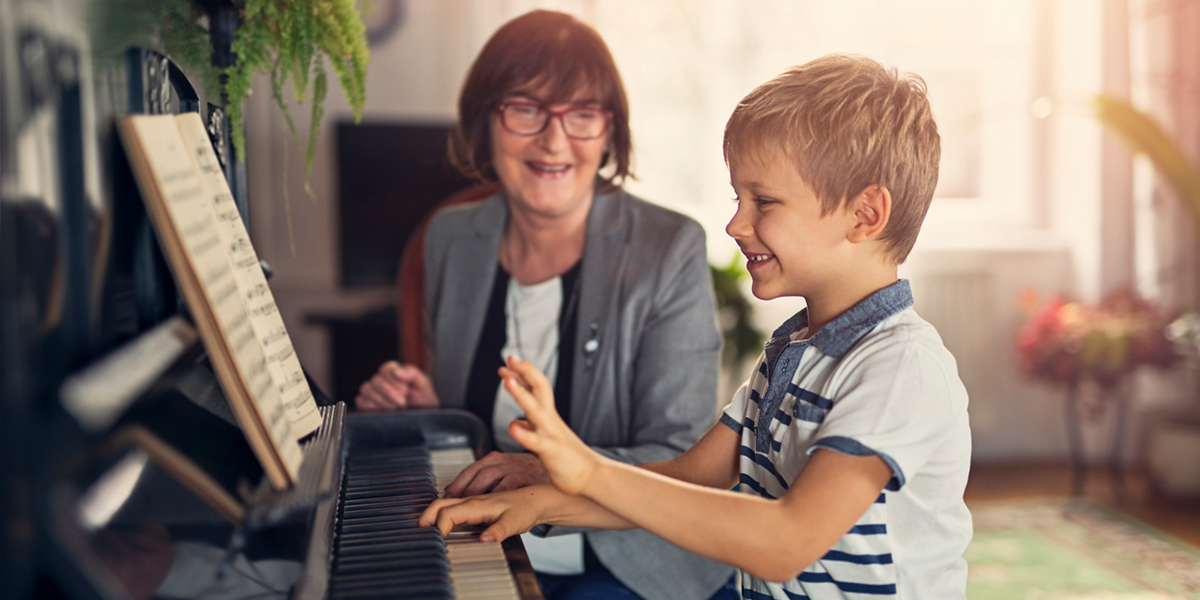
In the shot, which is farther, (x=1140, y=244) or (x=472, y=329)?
(x=1140, y=244)

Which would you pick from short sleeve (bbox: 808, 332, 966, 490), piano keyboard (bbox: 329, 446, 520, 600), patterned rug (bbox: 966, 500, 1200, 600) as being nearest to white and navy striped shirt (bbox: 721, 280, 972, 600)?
short sleeve (bbox: 808, 332, 966, 490)

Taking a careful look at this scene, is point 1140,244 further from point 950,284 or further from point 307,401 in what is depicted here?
point 307,401

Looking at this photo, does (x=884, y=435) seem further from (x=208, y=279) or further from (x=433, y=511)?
(x=208, y=279)

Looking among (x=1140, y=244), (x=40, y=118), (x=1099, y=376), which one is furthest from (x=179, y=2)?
(x=1140, y=244)

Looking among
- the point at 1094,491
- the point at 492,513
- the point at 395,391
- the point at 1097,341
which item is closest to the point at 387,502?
the point at 492,513

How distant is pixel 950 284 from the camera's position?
431 cm

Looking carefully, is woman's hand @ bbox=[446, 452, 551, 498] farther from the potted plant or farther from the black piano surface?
the potted plant

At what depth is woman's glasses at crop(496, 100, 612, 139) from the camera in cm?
164

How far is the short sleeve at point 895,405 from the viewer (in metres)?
0.90

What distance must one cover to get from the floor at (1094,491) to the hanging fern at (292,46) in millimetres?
3452

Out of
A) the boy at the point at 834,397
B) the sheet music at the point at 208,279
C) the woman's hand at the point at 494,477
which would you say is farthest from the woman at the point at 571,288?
the sheet music at the point at 208,279

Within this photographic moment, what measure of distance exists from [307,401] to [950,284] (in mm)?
3924

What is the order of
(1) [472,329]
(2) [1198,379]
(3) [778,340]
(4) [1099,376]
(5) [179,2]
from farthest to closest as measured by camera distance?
(2) [1198,379]
(4) [1099,376]
(1) [472,329]
(3) [778,340]
(5) [179,2]

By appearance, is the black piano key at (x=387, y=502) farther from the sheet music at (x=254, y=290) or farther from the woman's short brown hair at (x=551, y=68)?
the woman's short brown hair at (x=551, y=68)
